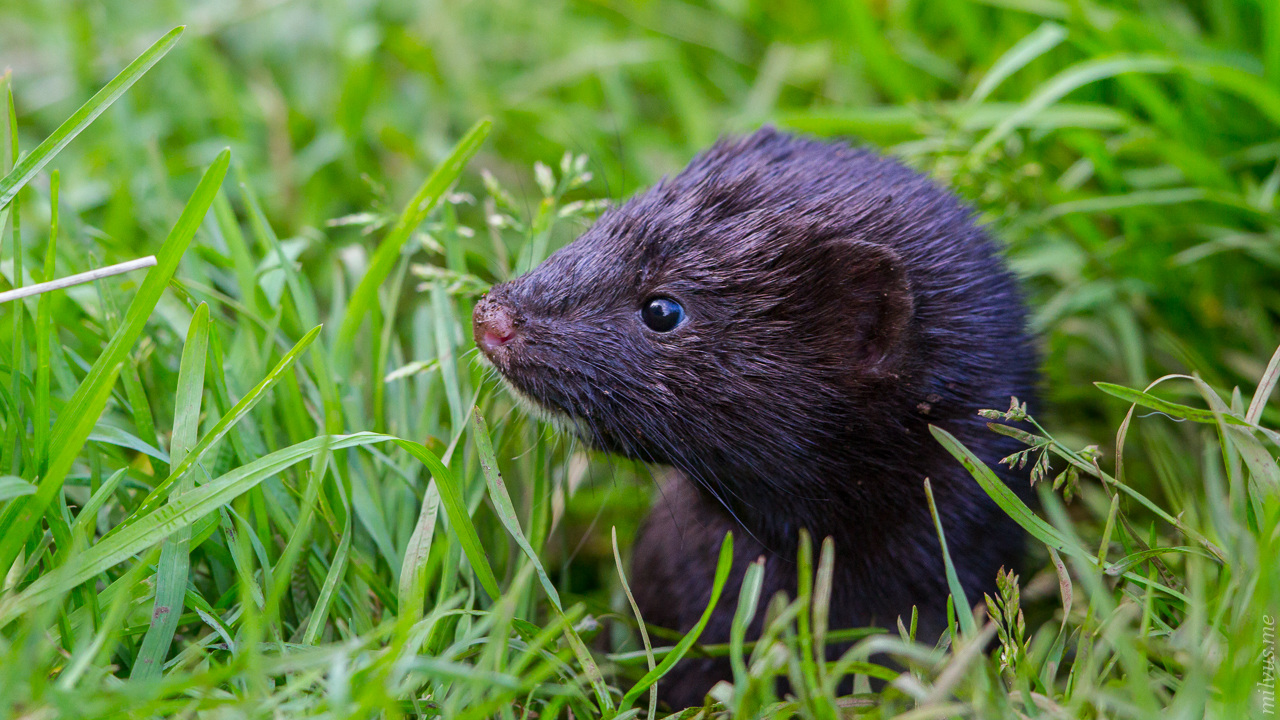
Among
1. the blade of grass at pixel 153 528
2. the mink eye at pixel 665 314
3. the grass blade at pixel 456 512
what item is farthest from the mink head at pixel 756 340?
the blade of grass at pixel 153 528

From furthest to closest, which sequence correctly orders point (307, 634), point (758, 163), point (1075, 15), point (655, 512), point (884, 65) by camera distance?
point (884, 65), point (1075, 15), point (655, 512), point (758, 163), point (307, 634)

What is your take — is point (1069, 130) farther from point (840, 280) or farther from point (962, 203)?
point (840, 280)

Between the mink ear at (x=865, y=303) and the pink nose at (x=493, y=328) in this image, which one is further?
the pink nose at (x=493, y=328)

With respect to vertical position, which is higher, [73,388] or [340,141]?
[340,141]

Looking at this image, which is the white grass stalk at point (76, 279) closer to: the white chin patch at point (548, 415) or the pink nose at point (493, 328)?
the pink nose at point (493, 328)

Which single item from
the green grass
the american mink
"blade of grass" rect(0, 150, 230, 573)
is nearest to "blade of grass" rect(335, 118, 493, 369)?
the green grass

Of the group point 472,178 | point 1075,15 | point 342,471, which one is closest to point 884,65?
point 1075,15

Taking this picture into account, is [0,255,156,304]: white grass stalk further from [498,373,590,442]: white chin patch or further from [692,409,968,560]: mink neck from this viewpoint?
[692,409,968,560]: mink neck
